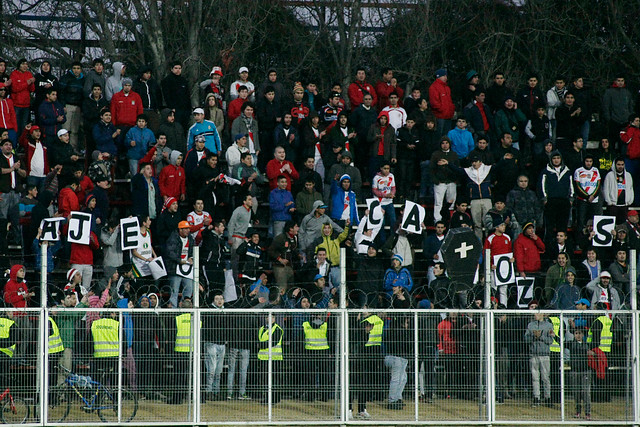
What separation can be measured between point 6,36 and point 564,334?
20990 millimetres

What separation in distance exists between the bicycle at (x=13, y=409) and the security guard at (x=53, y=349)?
516 millimetres

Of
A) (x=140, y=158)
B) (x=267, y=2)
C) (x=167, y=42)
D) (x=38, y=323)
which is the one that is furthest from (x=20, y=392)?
(x=267, y=2)

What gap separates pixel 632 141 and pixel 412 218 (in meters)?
6.39

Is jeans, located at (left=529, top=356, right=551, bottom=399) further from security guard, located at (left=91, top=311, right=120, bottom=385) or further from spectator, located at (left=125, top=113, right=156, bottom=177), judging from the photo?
spectator, located at (left=125, top=113, right=156, bottom=177)

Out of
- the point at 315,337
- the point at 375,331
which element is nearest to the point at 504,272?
the point at 375,331

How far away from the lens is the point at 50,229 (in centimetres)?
2216

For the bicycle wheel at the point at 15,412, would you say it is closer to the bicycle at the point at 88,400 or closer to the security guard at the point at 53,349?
the bicycle at the point at 88,400

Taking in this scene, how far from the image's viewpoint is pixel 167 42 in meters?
34.4

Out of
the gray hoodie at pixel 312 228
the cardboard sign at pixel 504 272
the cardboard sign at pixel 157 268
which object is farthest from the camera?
the gray hoodie at pixel 312 228

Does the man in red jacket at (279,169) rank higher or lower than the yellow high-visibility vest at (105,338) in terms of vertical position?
higher

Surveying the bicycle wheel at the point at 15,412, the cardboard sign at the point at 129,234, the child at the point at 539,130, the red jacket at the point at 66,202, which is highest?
the child at the point at 539,130

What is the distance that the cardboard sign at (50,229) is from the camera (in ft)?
72.5

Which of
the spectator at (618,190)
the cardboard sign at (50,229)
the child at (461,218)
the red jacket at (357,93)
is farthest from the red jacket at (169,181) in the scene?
the spectator at (618,190)

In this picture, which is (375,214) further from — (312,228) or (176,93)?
(176,93)
